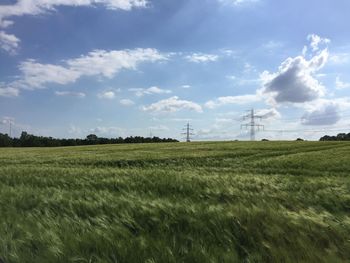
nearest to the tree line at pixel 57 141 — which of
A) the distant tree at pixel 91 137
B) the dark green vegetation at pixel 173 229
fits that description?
the distant tree at pixel 91 137

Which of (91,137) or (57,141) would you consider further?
(91,137)

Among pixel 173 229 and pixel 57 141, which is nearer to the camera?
pixel 173 229

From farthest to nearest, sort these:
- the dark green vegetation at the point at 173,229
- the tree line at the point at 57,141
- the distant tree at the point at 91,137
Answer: the distant tree at the point at 91,137, the tree line at the point at 57,141, the dark green vegetation at the point at 173,229

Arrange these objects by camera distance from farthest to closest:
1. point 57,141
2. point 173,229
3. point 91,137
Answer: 1. point 91,137
2. point 57,141
3. point 173,229

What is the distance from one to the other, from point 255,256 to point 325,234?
120 centimetres

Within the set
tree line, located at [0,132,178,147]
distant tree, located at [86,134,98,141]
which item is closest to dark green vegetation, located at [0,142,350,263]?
tree line, located at [0,132,178,147]

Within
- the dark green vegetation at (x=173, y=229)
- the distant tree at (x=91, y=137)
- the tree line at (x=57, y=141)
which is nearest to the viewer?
the dark green vegetation at (x=173, y=229)

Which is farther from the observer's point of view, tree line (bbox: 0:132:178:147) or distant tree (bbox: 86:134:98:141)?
distant tree (bbox: 86:134:98:141)

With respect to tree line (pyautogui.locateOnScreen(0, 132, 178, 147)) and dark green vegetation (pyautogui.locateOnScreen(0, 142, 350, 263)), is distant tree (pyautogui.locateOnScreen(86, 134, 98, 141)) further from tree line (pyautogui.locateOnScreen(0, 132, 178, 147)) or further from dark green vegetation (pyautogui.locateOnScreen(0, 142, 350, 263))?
dark green vegetation (pyautogui.locateOnScreen(0, 142, 350, 263))

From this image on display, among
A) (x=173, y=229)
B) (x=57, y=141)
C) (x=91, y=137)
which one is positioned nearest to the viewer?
(x=173, y=229)

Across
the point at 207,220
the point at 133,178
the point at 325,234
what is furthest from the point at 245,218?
the point at 133,178

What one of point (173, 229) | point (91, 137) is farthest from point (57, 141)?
point (173, 229)

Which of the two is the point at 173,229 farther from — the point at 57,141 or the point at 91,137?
the point at 91,137

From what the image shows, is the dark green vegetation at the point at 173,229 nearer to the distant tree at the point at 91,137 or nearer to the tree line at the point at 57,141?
the tree line at the point at 57,141
